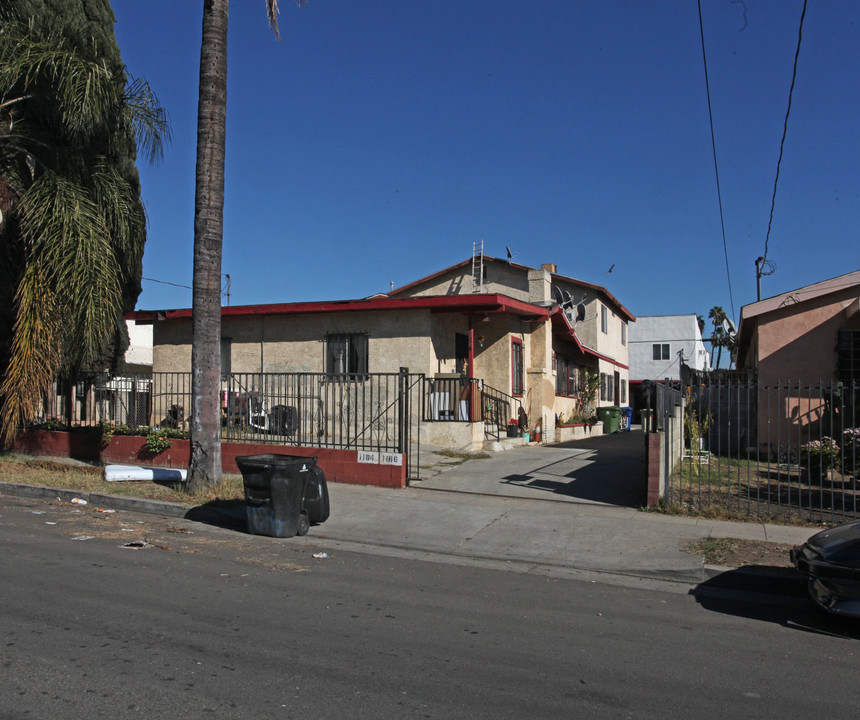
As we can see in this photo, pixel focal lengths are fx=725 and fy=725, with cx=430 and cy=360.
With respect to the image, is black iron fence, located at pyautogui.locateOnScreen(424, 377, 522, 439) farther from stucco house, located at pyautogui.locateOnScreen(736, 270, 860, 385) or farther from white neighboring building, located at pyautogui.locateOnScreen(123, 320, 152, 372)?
white neighboring building, located at pyautogui.locateOnScreen(123, 320, 152, 372)

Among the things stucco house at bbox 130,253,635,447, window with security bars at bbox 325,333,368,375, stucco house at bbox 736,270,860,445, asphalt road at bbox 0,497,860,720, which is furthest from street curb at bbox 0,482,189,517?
stucco house at bbox 736,270,860,445

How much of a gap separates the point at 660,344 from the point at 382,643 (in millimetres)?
50626

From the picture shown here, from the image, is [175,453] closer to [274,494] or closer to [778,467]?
[274,494]

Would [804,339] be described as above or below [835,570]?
above

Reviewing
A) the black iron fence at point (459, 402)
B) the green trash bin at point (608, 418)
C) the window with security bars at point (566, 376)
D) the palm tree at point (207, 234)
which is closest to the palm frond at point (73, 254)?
the palm tree at point (207, 234)

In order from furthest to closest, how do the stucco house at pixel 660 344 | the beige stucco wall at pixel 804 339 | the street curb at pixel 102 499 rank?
the stucco house at pixel 660 344, the beige stucco wall at pixel 804 339, the street curb at pixel 102 499

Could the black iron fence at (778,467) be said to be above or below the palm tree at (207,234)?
below

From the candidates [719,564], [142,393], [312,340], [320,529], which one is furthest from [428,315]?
[719,564]

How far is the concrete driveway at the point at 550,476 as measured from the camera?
11.7 m

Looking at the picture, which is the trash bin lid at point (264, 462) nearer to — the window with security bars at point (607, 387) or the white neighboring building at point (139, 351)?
the window with security bars at point (607, 387)

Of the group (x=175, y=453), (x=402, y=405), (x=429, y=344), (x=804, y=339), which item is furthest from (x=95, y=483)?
(x=804, y=339)

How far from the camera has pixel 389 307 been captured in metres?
17.1

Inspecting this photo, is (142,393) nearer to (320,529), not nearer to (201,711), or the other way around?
(320,529)

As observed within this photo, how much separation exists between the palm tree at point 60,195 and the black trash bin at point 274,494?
5.53 meters
